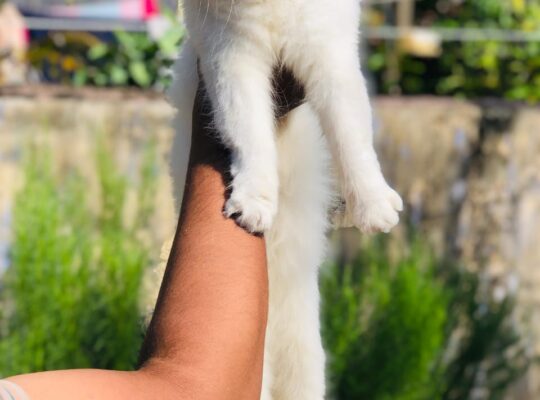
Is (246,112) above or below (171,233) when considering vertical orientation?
above

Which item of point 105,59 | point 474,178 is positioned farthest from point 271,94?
point 105,59

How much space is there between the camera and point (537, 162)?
155 inches

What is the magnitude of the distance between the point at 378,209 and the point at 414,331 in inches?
67.8

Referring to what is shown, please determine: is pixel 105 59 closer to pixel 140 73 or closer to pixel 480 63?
pixel 140 73

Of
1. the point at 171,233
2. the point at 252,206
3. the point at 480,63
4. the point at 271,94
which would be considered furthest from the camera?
the point at 480,63

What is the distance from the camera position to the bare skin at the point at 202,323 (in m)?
1.23

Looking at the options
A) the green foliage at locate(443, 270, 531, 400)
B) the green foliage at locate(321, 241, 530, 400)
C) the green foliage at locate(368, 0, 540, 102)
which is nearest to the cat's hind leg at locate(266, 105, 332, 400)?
the green foliage at locate(321, 241, 530, 400)

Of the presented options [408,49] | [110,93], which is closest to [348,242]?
[110,93]

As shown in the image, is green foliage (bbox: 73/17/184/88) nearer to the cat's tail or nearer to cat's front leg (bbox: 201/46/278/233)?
the cat's tail

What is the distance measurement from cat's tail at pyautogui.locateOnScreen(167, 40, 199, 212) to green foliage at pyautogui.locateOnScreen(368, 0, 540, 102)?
345cm

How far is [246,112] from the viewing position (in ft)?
5.24

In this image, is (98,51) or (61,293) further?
(98,51)

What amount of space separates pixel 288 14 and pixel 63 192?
2.01 metres

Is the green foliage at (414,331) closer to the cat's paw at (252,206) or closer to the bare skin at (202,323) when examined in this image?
the cat's paw at (252,206)
